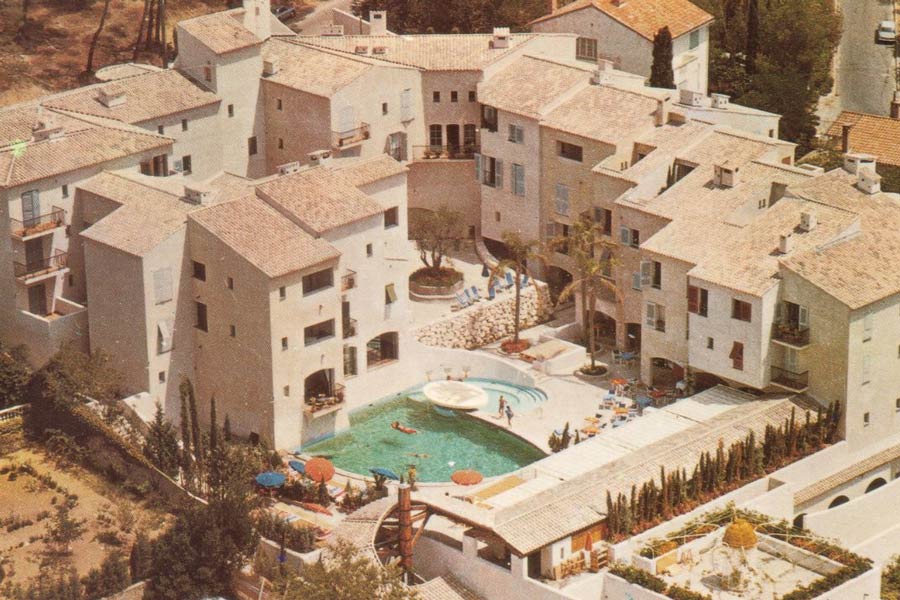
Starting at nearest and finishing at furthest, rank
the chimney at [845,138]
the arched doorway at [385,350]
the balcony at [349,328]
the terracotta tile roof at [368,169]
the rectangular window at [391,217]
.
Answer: the balcony at [349,328], the terracotta tile roof at [368,169], the arched doorway at [385,350], the rectangular window at [391,217], the chimney at [845,138]

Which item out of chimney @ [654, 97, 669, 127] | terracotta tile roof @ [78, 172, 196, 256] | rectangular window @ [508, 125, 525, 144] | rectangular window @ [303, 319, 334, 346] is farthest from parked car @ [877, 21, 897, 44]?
terracotta tile roof @ [78, 172, 196, 256]

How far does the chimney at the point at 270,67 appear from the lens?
109 meters

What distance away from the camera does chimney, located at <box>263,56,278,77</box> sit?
358ft

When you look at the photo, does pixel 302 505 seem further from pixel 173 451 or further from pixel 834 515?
pixel 834 515

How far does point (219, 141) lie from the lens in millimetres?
107875

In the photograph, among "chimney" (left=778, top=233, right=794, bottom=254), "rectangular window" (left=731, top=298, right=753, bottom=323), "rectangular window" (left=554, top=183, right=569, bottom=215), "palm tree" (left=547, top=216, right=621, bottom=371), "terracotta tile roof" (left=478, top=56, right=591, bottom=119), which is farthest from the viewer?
"terracotta tile roof" (left=478, top=56, right=591, bottom=119)

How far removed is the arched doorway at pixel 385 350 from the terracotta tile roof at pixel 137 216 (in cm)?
1132

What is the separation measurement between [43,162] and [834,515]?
38202mm

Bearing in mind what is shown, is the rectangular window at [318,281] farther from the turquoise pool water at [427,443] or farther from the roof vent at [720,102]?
the roof vent at [720,102]

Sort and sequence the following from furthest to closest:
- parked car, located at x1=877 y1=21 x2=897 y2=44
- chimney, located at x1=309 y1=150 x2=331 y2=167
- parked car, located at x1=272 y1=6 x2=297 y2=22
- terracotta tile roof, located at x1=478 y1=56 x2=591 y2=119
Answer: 1. parked car, located at x1=272 y1=6 x2=297 y2=22
2. parked car, located at x1=877 y1=21 x2=897 y2=44
3. terracotta tile roof, located at x1=478 y1=56 x2=591 y2=119
4. chimney, located at x1=309 y1=150 x2=331 y2=167

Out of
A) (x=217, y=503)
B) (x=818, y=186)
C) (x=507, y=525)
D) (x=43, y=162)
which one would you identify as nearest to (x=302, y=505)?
(x=217, y=503)

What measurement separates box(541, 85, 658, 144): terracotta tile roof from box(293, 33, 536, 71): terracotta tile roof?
5909mm

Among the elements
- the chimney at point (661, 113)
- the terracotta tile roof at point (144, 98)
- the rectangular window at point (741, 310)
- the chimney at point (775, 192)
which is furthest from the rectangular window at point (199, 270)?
the chimney at point (775, 192)

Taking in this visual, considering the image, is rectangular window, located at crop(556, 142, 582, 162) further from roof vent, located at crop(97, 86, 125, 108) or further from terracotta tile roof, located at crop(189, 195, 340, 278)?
roof vent, located at crop(97, 86, 125, 108)
